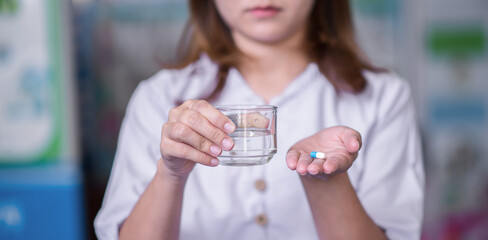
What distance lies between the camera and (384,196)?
63 centimetres

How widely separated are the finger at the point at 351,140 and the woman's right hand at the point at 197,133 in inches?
4.0

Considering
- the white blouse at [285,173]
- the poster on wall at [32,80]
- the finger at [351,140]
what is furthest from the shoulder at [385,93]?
the poster on wall at [32,80]

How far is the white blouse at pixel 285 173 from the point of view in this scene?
2.04 feet

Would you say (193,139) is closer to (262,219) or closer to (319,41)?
(262,219)

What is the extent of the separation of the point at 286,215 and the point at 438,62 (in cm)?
123

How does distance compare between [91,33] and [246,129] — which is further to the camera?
[91,33]

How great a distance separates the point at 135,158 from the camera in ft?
2.15

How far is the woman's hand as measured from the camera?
1.37ft

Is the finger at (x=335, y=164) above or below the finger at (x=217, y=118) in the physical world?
below

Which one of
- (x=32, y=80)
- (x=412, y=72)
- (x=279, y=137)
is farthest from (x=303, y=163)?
(x=412, y=72)

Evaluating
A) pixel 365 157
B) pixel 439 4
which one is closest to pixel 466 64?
pixel 439 4

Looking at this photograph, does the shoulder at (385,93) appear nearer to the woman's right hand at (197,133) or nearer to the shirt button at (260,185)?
the shirt button at (260,185)

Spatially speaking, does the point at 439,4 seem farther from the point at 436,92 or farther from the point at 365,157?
the point at 365,157

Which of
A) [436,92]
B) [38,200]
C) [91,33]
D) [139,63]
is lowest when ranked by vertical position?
[38,200]
